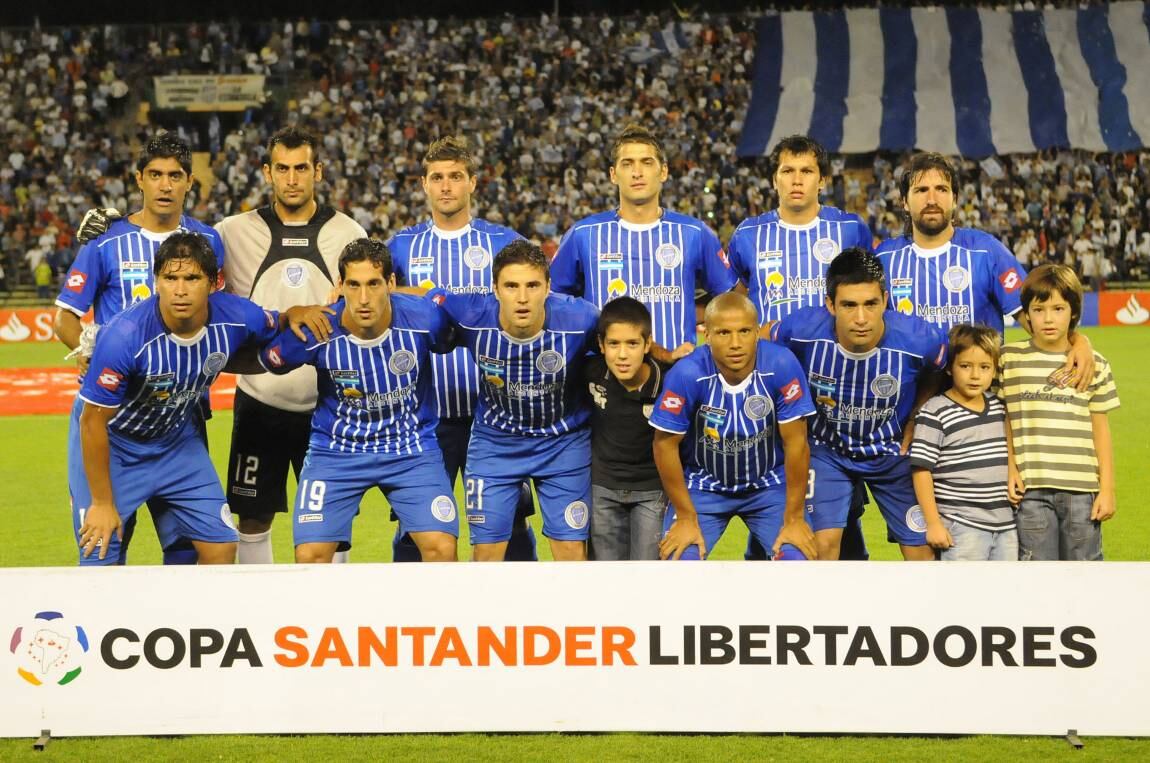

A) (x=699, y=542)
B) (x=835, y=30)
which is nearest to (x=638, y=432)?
(x=699, y=542)

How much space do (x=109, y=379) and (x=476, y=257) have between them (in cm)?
182

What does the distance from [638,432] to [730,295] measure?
0.76m

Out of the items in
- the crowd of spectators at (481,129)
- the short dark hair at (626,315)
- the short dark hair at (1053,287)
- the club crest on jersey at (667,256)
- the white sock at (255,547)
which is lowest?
the white sock at (255,547)

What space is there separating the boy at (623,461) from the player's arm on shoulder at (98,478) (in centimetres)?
201

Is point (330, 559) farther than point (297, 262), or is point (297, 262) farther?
point (297, 262)

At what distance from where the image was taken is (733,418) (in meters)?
5.31

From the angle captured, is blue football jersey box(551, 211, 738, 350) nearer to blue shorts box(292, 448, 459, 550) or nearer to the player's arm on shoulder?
blue shorts box(292, 448, 459, 550)

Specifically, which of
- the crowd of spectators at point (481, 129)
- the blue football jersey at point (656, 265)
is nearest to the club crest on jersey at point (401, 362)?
the blue football jersey at point (656, 265)

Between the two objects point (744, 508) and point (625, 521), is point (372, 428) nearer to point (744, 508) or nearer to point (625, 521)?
point (625, 521)

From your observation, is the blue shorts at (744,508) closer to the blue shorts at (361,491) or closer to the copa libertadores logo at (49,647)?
the blue shorts at (361,491)

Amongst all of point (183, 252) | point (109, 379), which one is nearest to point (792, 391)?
point (183, 252)

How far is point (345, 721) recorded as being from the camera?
14.9 ft

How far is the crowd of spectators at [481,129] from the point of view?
2623 cm

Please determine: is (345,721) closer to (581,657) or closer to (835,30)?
(581,657)
